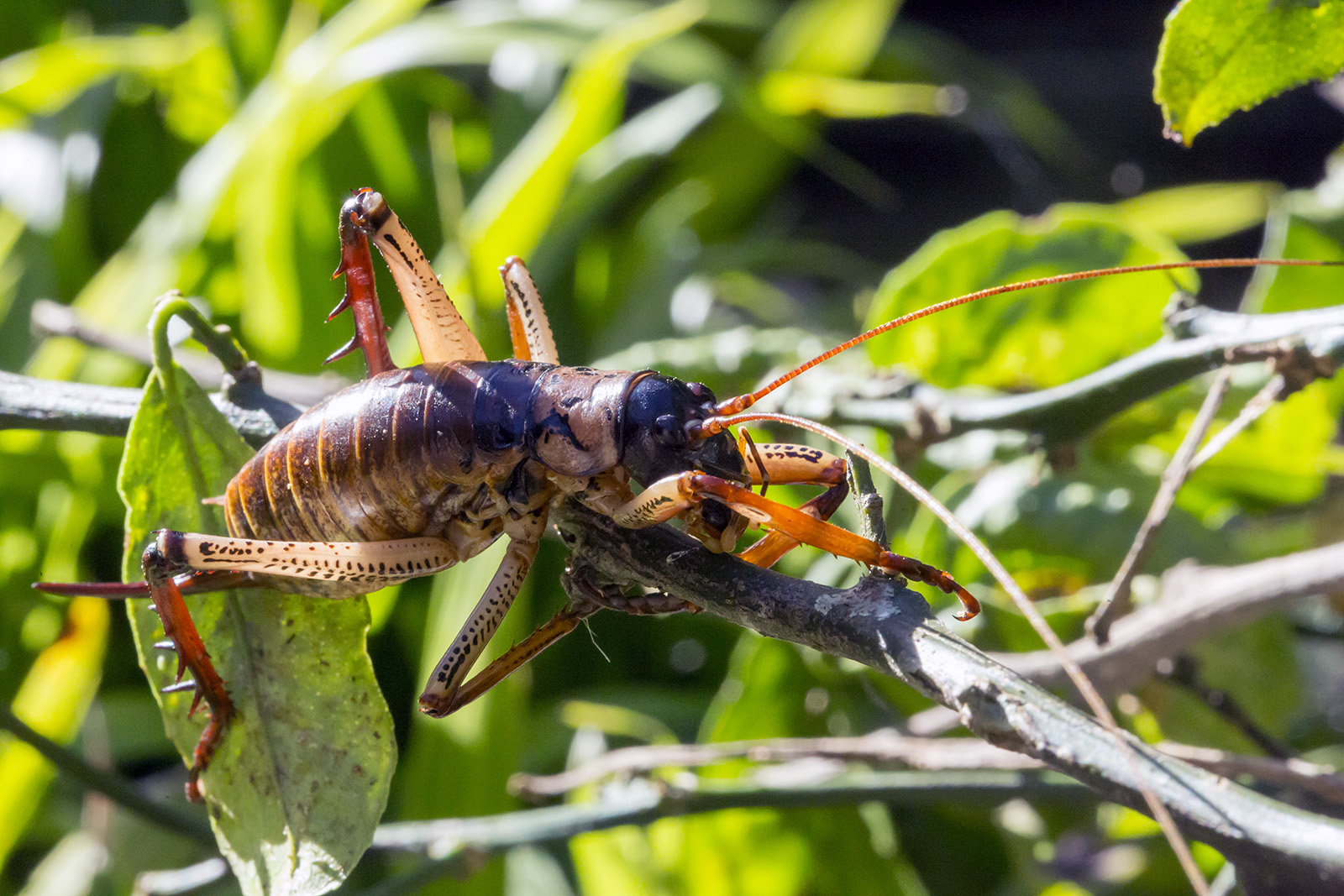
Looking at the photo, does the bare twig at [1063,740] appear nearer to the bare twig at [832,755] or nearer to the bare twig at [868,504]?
the bare twig at [868,504]

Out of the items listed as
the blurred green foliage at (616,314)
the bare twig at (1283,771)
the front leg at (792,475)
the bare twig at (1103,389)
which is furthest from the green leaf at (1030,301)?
the bare twig at (1283,771)

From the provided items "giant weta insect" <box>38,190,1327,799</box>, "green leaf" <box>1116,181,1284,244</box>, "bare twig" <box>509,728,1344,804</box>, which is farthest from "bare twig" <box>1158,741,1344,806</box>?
"green leaf" <box>1116,181,1284,244</box>

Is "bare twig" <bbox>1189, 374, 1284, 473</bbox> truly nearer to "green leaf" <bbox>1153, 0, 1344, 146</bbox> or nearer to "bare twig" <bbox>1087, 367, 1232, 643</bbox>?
"bare twig" <bbox>1087, 367, 1232, 643</bbox>

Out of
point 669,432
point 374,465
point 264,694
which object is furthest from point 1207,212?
point 264,694

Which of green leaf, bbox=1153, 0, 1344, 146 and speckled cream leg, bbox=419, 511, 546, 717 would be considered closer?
green leaf, bbox=1153, 0, 1344, 146

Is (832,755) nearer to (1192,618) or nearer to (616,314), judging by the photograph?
(1192,618)

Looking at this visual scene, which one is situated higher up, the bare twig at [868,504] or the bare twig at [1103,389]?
the bare twig at [868,504]

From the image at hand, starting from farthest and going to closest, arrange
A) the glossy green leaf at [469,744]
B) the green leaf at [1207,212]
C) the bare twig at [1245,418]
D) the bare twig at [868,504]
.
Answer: the green leaf at [1207,212] < the glossy green leaf at [469,744] < the bare twig at [1245,418] < the bare twig at [868,504]

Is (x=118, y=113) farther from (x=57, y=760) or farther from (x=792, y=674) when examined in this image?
(x=792, y=674)
